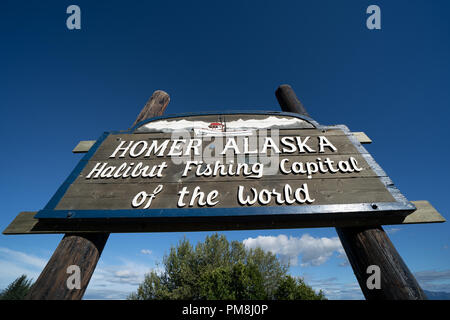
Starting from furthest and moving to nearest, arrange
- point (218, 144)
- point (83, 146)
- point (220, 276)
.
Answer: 1. point (220, 276)
2. point (83, 146)
3. point (218, 144)

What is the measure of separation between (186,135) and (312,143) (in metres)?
2.25

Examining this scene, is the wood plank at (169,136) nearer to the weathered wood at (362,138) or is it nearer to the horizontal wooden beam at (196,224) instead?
the weathered wood at (362,138)

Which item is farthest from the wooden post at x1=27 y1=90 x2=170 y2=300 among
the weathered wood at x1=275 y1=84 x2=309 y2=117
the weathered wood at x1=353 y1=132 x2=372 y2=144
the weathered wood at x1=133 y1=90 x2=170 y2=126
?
the weathered wood at x1=275 y1=84 x2=309 y2=117

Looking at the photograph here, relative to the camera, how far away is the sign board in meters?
2.27

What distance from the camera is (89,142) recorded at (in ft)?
11.5

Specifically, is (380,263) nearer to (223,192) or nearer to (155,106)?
(223,192)

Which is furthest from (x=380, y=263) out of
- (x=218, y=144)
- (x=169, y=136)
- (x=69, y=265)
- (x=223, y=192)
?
(x=69, y=265)

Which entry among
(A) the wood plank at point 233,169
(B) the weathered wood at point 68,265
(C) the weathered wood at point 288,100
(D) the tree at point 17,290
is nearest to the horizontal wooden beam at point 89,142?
(A) the wood plank at point 233,169

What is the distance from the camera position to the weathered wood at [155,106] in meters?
4.13

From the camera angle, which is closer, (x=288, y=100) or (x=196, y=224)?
(x=196, y=224)

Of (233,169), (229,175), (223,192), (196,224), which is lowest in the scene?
(196,224)

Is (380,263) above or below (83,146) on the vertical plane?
below

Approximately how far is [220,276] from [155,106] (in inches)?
640

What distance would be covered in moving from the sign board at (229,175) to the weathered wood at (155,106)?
0.63m
